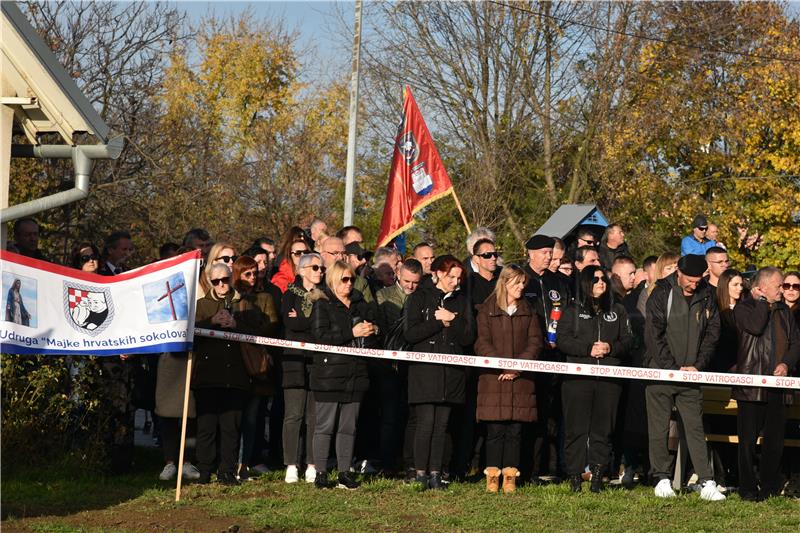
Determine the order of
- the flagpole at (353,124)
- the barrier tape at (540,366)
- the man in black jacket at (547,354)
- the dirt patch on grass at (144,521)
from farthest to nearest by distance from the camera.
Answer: the flagpole at (353,124)
the man in black jacket at (547,354)
the barrier tape at (540,366)
the dirt patch on grass at (144,521)

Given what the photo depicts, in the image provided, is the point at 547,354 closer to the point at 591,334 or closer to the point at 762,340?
the point at 591,334

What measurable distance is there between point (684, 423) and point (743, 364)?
73cm

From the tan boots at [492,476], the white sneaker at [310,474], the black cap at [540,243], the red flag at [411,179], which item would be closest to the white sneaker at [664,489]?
the tan boots at [492,476]

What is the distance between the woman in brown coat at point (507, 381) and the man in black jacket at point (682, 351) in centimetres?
104

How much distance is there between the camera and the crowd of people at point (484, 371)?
1102 cm

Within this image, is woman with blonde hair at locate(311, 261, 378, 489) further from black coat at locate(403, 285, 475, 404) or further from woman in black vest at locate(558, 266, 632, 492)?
woman in black vest at locate(558, 266, 632, 492)

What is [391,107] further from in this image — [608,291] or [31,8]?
[608,291]

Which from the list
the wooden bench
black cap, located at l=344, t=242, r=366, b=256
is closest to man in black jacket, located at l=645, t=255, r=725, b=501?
the wooden bench

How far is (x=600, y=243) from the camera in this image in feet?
50.2

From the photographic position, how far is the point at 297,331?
11320 millimetres

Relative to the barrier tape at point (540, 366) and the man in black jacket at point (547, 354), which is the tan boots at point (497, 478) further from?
the barrier tape at point (540, 366)

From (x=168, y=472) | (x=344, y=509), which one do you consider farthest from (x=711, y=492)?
(x=168, y=472)

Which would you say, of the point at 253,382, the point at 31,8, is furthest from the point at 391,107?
the point at 253,382

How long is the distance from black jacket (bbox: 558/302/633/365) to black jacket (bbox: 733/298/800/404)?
3.30ft
